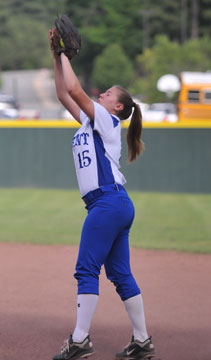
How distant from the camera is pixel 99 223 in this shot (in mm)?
4352

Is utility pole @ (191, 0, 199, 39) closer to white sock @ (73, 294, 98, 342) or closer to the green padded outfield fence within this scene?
the green padded outfield fence

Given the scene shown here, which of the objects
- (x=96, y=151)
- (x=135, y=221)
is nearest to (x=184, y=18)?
(x=135, y=221)

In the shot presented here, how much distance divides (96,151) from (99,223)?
0.44 metres

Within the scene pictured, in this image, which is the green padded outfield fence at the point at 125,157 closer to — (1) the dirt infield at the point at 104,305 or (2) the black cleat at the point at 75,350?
(1) the dirt infield at the point at 104,305

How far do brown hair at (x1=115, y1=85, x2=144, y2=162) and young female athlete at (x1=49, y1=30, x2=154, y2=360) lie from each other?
1 centimetres

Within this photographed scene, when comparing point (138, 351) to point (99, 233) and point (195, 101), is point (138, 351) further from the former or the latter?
point (195, 101)

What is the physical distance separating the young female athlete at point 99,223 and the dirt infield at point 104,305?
218 millimetres

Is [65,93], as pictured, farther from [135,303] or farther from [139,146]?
[135,303]

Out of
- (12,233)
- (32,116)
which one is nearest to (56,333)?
(12,233)

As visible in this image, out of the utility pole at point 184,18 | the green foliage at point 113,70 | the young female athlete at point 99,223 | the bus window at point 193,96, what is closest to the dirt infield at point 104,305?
the young female athlete at point 99,223

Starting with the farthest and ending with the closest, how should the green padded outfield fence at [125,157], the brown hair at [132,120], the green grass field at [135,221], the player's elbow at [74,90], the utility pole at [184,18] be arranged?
the utility pole at [184,18] → the green padded outfield fence at [125,157] → the green grass field at [135,221] → the brown hair at [132,120] → the player's elbow at [74,90]

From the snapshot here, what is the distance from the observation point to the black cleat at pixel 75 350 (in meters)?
4.36

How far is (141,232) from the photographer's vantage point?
33.0 feet

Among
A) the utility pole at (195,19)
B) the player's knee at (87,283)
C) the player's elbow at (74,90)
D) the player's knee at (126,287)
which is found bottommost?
the player's knee at (126,287)
